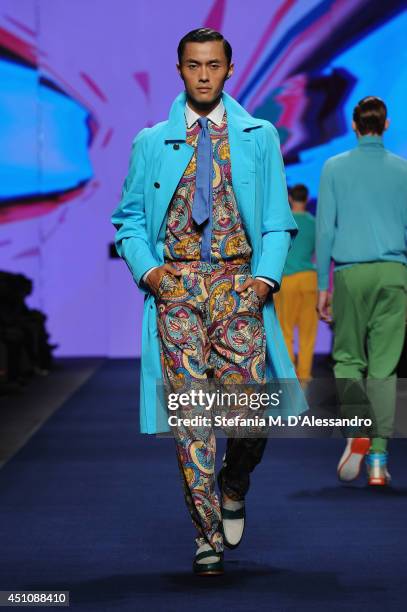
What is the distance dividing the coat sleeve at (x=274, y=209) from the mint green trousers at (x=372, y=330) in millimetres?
1380

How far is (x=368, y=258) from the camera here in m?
5.05

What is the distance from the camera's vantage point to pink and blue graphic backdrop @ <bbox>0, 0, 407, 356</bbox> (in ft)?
45.9

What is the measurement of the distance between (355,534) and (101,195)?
10158mm

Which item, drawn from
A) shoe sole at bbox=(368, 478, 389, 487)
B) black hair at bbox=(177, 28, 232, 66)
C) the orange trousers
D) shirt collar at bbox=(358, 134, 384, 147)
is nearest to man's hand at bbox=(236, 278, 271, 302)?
black hair at bbox=(177, 28, 232, 66)

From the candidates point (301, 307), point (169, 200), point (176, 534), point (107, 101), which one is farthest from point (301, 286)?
point (107, 101)

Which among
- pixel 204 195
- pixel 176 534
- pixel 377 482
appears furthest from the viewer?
pixel 377 482

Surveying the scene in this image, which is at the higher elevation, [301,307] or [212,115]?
[212,115]

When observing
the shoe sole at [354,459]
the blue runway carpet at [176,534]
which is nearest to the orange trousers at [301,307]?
the blue runway carpet at [176,534]

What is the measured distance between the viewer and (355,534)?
4.30 meters

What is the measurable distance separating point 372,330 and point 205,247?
Answer: 66.6 inches

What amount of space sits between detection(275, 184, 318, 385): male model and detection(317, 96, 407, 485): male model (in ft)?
10.8

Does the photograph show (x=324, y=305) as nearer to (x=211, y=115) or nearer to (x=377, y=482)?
(x=377, y=482)

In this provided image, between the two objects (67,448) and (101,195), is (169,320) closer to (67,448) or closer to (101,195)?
(67,448)

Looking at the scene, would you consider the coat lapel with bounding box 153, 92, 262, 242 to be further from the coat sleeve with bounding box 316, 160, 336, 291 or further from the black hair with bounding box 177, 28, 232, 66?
the coat sleeve with bounding box 316, 160, 336, 291
